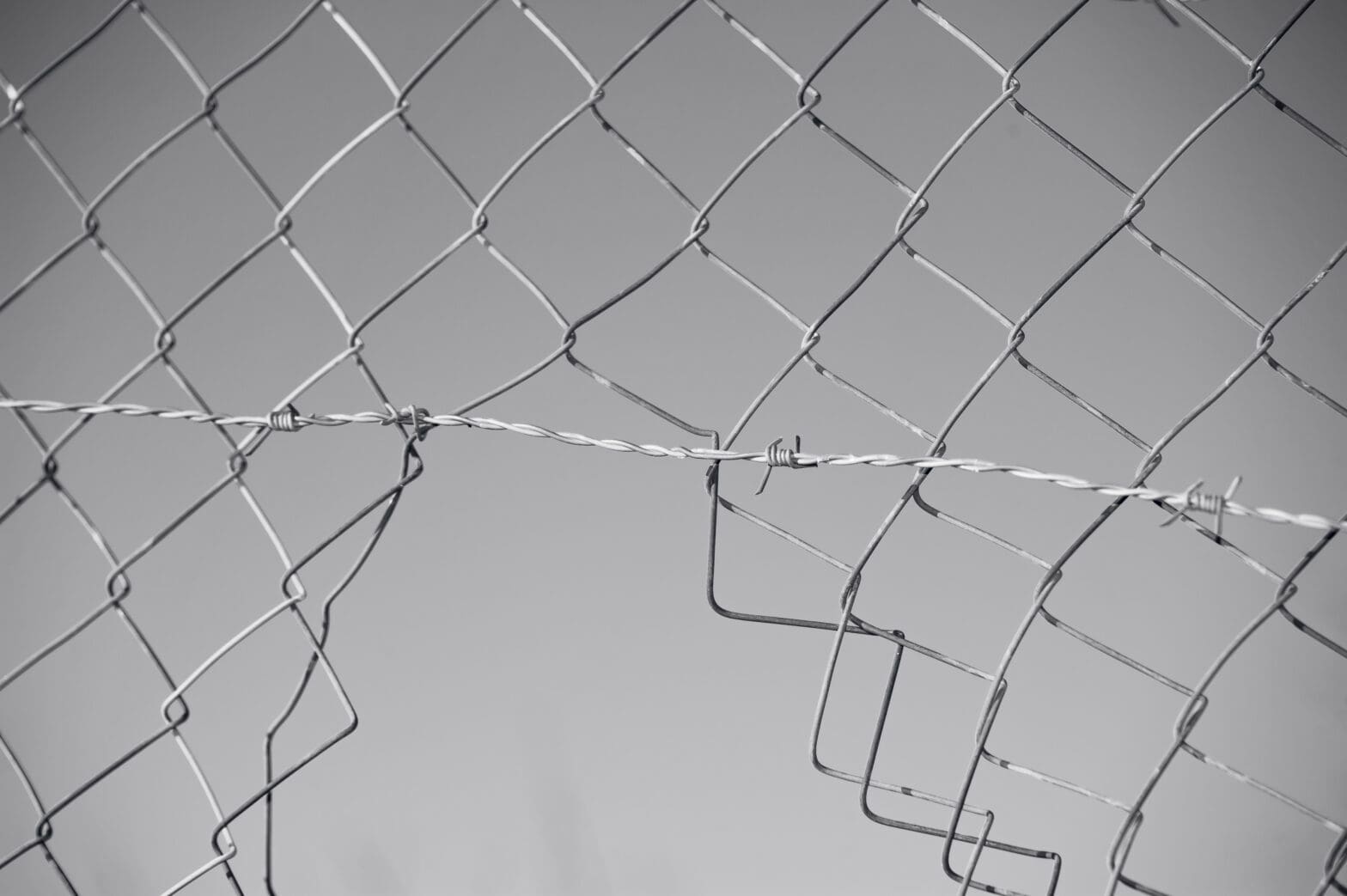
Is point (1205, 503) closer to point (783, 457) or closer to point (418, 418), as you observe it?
point (783, 457)

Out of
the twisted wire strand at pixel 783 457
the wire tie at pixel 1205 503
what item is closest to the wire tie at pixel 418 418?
the twisted wire strand at pixel 783 457

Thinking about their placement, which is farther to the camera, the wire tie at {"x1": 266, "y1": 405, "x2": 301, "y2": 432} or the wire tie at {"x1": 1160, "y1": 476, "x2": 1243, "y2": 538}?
the wire tie at {"x1": 266, "y1": 405, "x2": 301, "y2": 432}

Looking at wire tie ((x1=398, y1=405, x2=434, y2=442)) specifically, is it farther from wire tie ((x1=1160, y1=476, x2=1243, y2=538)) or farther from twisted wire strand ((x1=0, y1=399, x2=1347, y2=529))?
wire tie ((x1=1160, y1=476, x2=1243, y2=538))

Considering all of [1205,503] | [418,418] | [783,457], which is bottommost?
[1205,503]

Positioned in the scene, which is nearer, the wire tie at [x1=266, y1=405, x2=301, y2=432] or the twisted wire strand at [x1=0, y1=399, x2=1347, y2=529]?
the twisted wire strand at [x1=0, y1=399, x2=1347, y2=529]

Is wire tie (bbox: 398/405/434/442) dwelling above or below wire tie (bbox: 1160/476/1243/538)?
above

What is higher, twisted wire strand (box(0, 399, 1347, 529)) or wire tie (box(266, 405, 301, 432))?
wire tie (box(266, 405, 301, 432))

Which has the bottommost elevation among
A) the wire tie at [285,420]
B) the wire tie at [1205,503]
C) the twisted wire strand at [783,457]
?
the wire tie at [1205,503]

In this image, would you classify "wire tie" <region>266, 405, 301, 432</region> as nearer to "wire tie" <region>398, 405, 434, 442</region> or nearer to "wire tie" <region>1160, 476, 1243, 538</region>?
"wire tie" <region>398, 405, 434, 442</region>

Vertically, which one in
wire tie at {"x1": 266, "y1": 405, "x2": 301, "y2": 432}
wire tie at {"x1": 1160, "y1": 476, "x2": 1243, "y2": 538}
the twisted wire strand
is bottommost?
wire tie at {"x1": 1160, "y1": 476, "x2": 1243, "y2": 538}

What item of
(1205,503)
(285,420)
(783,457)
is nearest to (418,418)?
(285,420)

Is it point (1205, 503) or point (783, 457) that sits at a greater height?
point (783, 457)

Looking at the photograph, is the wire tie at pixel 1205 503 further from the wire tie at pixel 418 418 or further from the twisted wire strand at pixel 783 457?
the wire tie at pixel 418 418

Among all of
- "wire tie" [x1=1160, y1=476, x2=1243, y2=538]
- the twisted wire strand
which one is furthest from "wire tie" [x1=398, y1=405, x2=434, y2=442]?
"wire tie" [x1=1160, y1=476, x2=1243, y2=538]
